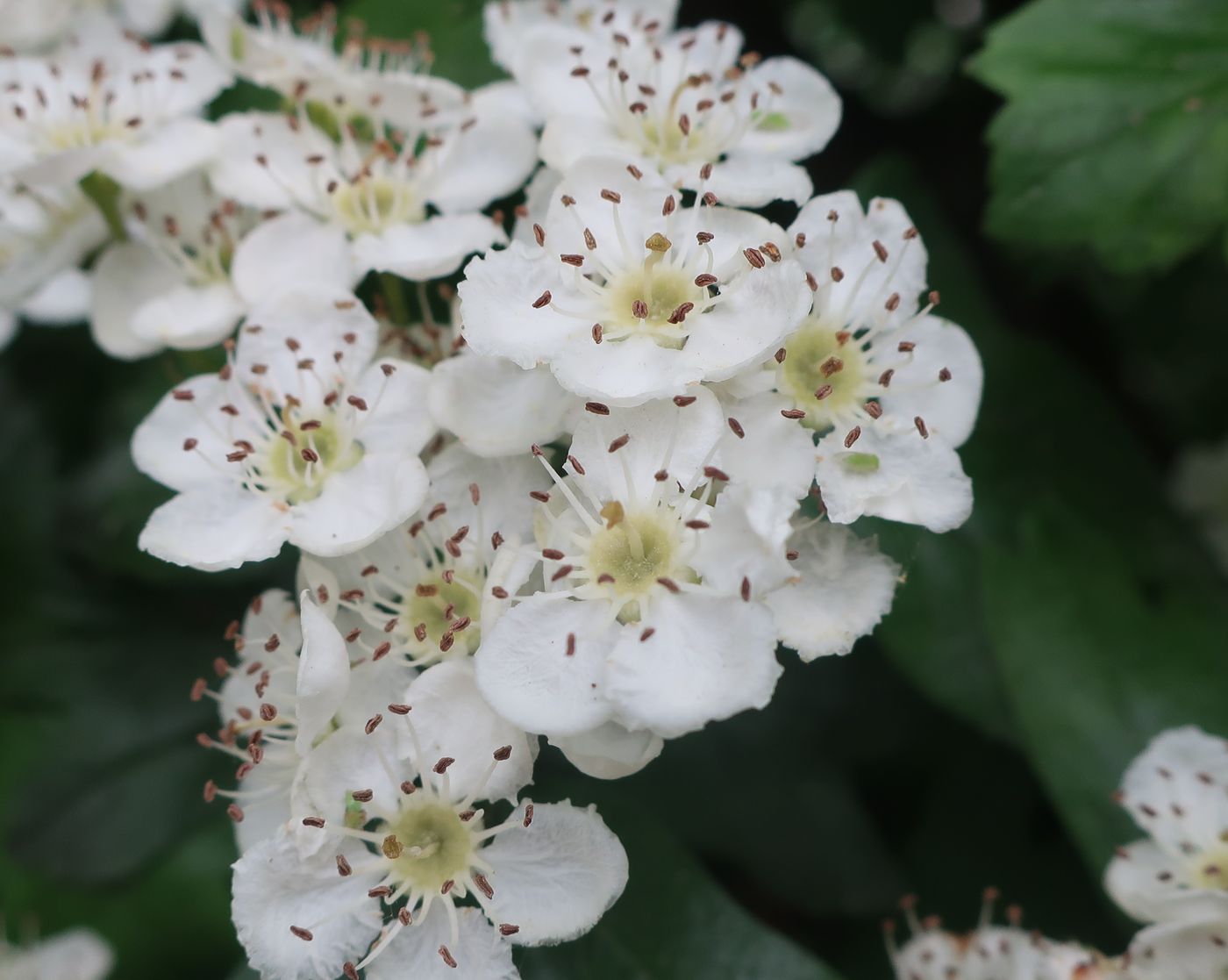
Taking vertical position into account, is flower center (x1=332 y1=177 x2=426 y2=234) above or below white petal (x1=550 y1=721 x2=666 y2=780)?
above

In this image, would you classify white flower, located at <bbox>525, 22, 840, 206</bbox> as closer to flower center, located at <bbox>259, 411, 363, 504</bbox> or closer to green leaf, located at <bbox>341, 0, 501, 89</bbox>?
green leaf, located at <bbox>341, 0, 501, 89</bbox>

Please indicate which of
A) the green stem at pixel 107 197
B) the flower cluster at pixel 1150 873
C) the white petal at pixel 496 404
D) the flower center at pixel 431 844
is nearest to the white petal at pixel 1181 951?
the flower cluster at pixel 1150 873

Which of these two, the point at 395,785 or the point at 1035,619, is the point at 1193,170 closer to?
the point at 1035,619

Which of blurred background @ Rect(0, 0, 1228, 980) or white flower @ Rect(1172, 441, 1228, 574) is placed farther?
white flower @ Rect(1172, 441, 1228, 574)

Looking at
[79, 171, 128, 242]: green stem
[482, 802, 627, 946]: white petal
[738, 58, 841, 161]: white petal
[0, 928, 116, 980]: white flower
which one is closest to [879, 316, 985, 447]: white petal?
[738, 58, 841, 161]: white petal

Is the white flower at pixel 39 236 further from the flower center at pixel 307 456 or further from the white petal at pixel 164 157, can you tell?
the flower center at pixel 307 456

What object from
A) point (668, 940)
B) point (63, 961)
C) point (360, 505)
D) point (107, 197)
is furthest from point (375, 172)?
point (63, 961)

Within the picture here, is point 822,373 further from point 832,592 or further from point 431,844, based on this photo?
point 431,844
